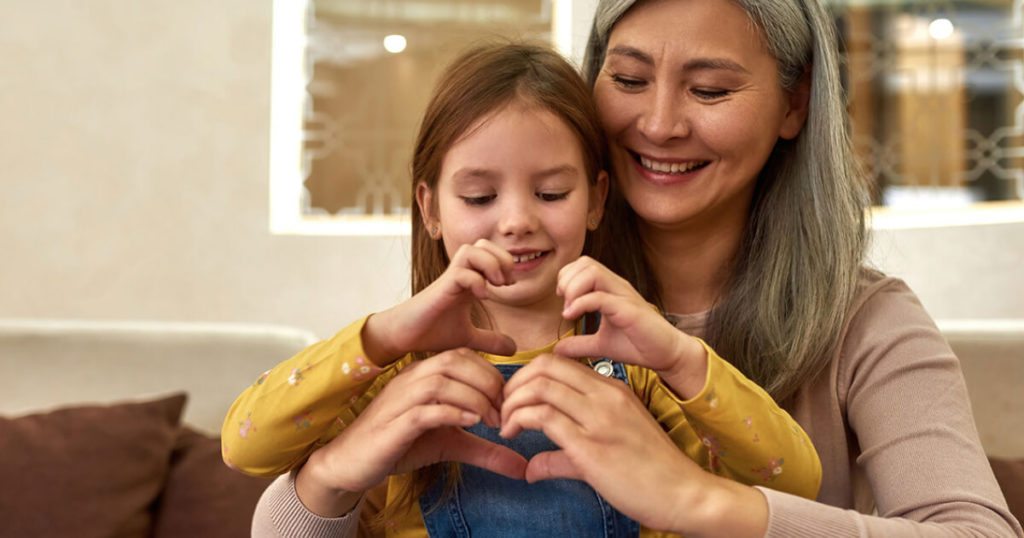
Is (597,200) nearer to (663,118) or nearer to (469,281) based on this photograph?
(663,118)

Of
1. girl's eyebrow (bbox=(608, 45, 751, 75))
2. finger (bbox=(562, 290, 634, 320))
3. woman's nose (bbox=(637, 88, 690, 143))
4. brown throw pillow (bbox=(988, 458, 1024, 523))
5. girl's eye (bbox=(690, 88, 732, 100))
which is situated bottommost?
brown throw pillow (bbox=(988, 458, 1024, 523))

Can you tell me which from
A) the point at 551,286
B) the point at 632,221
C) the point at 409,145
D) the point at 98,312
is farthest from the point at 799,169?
the point at 98,312

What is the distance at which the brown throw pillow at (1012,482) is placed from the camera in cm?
207

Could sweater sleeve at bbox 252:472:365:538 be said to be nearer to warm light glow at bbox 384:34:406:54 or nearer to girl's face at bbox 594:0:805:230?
girl's face at bbox 594:0:805:230

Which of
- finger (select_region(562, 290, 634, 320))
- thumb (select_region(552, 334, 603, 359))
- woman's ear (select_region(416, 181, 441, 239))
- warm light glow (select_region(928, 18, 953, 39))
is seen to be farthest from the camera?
warm light glow (select_region(928, 18, 953, 39))

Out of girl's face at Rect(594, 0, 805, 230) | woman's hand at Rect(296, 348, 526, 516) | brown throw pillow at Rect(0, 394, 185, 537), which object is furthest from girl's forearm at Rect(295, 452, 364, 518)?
brown throw pillow at Rect(0, 394, 185, 537)

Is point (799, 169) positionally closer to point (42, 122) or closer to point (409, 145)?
point (409, 145)

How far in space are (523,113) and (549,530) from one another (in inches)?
22.6

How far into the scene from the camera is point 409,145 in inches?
133

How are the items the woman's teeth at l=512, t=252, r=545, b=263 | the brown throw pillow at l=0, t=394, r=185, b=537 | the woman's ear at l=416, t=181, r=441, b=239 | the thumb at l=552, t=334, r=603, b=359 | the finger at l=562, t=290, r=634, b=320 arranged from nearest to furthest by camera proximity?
the finger at l=562, t=290, r=634, b=320, the thumb at l=552, t=334, r=603, b=359, the woman's teeth at l=512, t=252, r=545, b=263, the woman's ear at l=416, t=181, r=441, b=239, the brown throw pillow at l=0, t=394, r=185, b=537

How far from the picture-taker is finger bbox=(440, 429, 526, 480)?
1.28m

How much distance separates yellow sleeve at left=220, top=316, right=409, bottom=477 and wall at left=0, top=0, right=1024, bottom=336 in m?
1.90

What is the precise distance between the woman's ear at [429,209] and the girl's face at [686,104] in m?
0.31

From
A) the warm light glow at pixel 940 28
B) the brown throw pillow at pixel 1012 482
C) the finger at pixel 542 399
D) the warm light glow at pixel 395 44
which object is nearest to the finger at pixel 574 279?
the finger at pixel 542 399
